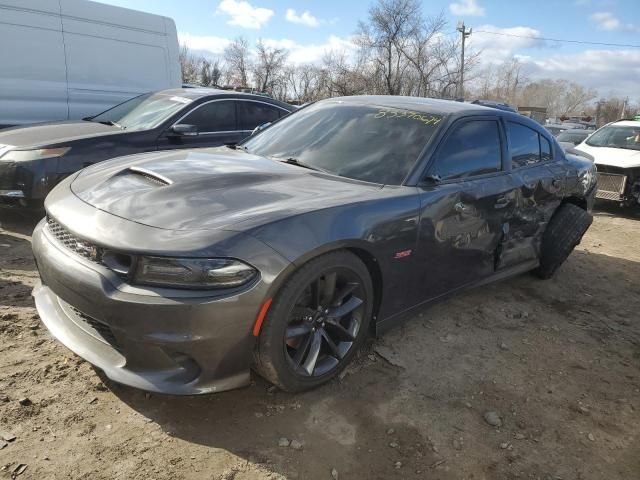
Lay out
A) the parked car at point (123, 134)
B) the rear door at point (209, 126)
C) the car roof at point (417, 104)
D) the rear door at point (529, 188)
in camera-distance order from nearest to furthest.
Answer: the car roof at point (417, 104)
the rear door at point (529, 188)
the parked car at point (123, 134)
the rear door at point (209, 126)

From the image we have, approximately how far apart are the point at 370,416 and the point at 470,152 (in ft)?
6.32

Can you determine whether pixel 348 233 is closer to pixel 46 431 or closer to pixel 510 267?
pixel 46 431

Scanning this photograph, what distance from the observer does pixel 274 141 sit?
3.63 metres

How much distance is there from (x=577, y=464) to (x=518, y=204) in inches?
77.4

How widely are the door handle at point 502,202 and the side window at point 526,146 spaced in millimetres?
354

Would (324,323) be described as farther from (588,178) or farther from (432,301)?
(588,178)

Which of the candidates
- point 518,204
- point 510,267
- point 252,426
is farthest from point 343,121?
point 252,426

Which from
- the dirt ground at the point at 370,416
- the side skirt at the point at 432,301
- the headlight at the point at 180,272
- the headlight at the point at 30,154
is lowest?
the dirt ground at the point at 370,416

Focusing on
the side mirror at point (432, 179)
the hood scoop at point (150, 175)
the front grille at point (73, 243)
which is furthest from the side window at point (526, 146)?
the front grille at point (73, 243)

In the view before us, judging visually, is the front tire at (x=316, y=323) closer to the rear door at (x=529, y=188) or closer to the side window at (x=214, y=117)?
the rear door at (x=529, y=188)

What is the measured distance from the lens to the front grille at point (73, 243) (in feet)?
7.32

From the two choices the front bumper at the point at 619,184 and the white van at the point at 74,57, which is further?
the front bumper at the point at 619,184

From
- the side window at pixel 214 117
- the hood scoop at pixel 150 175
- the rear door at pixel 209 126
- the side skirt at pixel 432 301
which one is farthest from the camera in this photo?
the side window at pixel 214 117

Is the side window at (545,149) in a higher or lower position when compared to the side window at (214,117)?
lower
